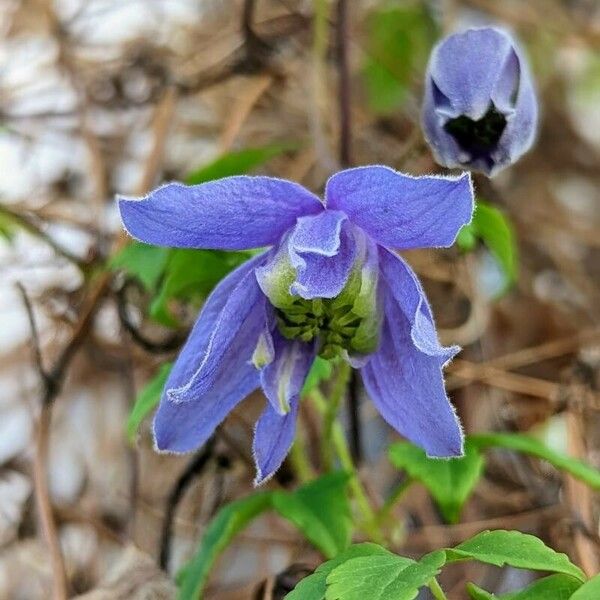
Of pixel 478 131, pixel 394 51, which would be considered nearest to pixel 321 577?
pixel 478 131

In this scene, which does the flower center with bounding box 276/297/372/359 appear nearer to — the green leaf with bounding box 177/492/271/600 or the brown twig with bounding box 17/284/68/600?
the green leaf with bounding box 177/492/271/600

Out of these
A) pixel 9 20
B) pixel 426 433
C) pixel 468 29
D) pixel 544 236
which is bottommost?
pixel 544 236

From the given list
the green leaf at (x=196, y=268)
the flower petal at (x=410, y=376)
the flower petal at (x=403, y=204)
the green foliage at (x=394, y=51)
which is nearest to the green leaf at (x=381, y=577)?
the flower petal at (x=410, y=376)

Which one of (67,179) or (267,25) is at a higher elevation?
(267,25)

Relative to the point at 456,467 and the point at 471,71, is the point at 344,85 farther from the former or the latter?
the point at 456,467

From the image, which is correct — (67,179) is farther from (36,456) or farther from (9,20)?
(36,456)

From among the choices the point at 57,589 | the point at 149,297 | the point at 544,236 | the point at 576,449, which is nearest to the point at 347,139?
the point at 149,297
